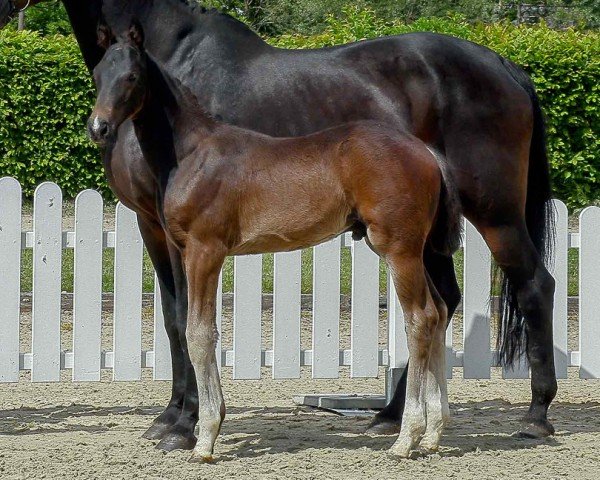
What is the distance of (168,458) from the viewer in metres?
4.85

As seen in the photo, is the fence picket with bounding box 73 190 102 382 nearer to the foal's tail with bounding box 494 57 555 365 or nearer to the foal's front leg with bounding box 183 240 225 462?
the foal's front leg with bounding box 183 240 225 462

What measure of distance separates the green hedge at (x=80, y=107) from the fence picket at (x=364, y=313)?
22.3 feet

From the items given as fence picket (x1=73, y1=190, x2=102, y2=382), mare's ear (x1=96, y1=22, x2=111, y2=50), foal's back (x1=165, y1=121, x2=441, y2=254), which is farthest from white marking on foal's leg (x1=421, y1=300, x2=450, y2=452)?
fence picket (x1=73, y1=190, x2=102, y2=382)

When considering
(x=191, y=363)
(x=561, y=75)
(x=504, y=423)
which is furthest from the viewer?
(x=561, y=75)

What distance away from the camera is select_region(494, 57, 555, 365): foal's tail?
590cm

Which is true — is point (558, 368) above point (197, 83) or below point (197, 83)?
below

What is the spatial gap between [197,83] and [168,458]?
1820mm

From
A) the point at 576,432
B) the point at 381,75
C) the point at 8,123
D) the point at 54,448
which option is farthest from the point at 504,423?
the point at 8,123

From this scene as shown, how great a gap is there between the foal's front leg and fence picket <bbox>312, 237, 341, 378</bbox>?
2054 mm

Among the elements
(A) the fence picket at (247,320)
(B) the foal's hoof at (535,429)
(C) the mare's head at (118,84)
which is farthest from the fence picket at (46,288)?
(B) the foal's hoof at (535,429)

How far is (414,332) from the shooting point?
4.74 metres

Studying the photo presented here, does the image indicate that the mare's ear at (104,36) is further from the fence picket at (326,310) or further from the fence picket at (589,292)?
the fence picket at (589,292)

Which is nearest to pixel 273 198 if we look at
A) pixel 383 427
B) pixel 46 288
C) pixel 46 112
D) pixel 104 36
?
pixel 104 36

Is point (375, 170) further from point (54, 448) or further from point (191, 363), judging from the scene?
point (54, 448)
